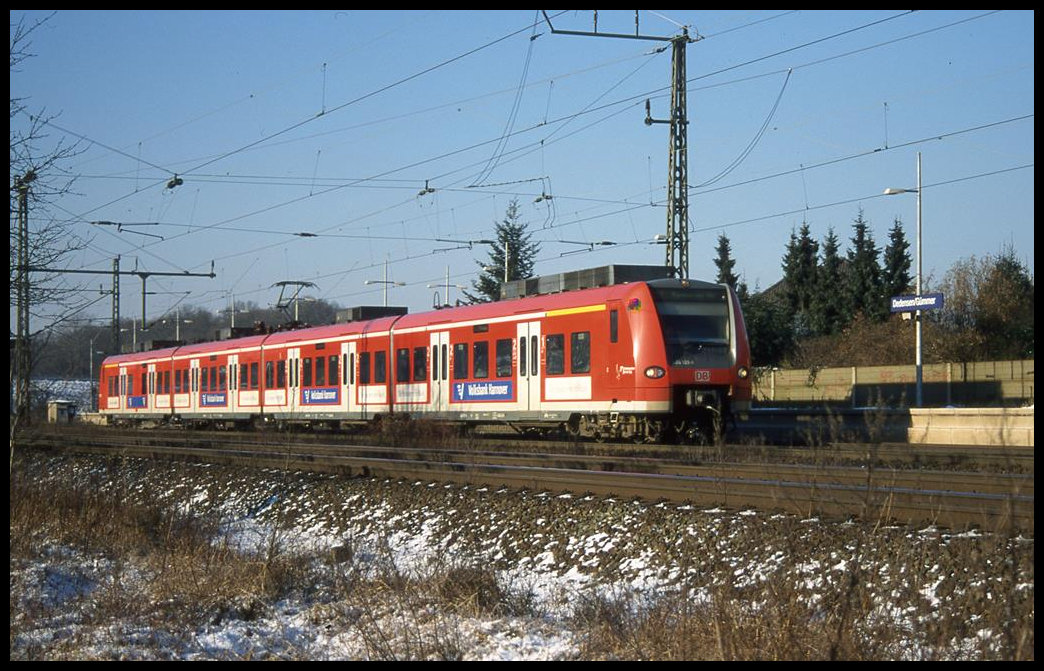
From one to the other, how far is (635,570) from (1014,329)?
41.2 meters

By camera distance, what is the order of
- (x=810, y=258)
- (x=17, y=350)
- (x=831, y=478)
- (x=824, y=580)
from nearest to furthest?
(x=824, y=580) < (x=831, y=478) < (x=17, y=350) < (x=810, y=258)

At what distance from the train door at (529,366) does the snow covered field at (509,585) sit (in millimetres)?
8602

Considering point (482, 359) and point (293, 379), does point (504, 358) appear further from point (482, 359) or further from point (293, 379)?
point (293, 379)

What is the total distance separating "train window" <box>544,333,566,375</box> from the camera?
74.4 ft

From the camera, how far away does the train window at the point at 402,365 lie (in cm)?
2791

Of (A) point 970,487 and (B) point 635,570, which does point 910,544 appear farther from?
(A) point 970,487

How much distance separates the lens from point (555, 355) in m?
22.9

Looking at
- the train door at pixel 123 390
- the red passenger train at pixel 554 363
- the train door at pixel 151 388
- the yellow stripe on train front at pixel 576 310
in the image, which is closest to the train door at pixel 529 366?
the red passenger train at pixel 554 363

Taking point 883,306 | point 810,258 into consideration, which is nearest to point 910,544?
point 883,306

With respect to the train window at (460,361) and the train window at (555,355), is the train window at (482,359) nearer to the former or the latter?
the train window at (460,361)

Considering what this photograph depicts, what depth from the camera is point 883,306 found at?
60.2m

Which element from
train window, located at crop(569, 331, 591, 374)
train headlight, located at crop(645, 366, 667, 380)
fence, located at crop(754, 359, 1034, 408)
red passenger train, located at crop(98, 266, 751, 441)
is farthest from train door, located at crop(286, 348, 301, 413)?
fence, located at crop(754, 359, 1034, 408)

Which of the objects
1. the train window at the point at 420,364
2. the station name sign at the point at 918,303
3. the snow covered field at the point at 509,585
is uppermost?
the station name sign at the point at 918,303

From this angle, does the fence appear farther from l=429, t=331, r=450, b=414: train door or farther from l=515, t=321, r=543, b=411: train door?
l=515, t=321, r=543, b=411: train door
